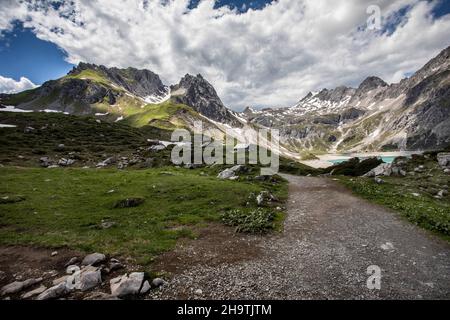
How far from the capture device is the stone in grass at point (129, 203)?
2348 cm

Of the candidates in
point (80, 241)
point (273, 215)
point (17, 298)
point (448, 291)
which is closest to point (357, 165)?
point (273, 215)

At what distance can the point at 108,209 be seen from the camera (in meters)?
22.7

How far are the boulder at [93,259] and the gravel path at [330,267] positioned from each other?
4.47 m

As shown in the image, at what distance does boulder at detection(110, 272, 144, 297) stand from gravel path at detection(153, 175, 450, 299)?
1064mm

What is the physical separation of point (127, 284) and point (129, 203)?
13.9m

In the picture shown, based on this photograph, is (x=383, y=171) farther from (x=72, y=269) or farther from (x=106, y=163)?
(x=106, y=163)

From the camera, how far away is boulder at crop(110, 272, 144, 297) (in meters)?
10.6

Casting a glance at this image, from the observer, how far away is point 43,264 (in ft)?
43.3

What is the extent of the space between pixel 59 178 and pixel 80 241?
22.5 m

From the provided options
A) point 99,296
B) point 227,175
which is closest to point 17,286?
point 99,296

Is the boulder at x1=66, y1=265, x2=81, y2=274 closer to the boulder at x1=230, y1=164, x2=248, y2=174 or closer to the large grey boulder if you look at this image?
the large grey boulder

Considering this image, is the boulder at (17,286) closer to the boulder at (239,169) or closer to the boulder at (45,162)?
the boulder at (239,169)

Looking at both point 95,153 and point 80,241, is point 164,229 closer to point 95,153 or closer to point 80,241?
point 80,241
